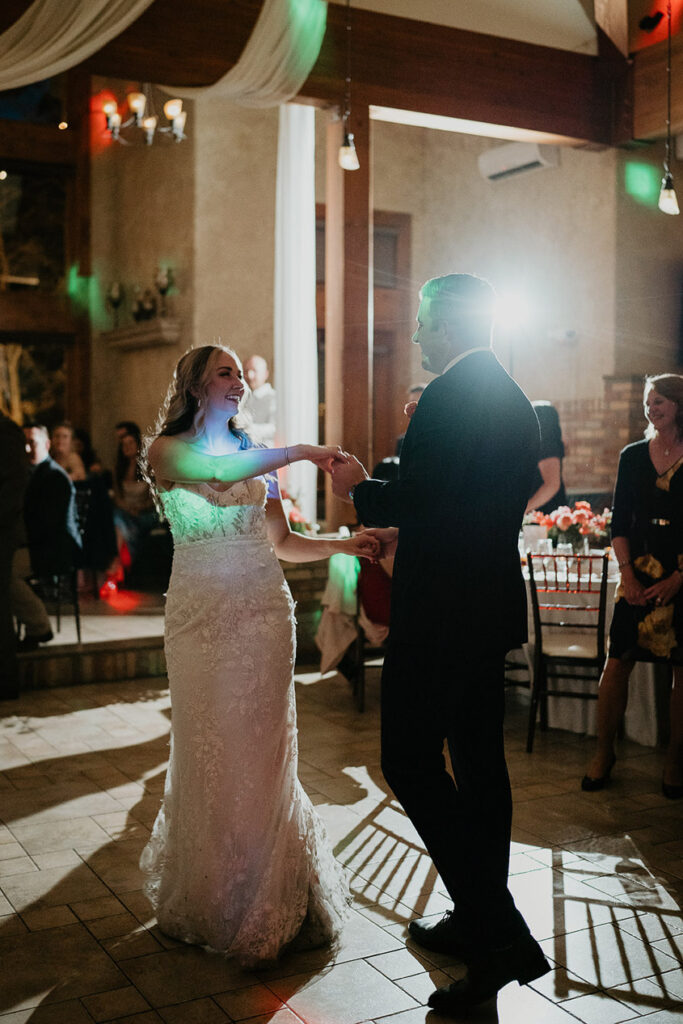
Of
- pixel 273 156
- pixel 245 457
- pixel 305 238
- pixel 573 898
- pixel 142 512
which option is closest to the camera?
pixel 245 457

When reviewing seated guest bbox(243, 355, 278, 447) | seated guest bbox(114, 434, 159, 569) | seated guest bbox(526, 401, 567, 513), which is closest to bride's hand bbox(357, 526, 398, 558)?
seated guest bbox(526, 401, 567, 513)

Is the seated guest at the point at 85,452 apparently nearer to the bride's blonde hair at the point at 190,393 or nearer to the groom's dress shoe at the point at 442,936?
the bride's blonde hair at the point at 190,393

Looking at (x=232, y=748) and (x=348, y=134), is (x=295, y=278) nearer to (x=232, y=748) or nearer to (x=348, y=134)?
(x=348, y=134)

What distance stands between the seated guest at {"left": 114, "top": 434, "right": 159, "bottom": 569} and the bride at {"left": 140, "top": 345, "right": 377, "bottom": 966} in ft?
20.4

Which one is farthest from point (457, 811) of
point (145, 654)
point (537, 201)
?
point (537, 201)

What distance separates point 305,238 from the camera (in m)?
7.07

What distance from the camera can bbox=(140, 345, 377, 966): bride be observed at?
280cm

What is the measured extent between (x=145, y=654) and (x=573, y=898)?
3.86 metres

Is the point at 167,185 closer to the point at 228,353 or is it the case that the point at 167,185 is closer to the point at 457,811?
the point at 228,353

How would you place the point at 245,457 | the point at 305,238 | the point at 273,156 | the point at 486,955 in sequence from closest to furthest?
the point at 486,955 < the point at 245,457 < the point at 305,238 < the point at 273,156

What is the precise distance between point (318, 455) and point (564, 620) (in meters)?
2.72

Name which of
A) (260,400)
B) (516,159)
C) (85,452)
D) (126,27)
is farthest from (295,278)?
(85,452)

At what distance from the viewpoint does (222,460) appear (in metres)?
2.83

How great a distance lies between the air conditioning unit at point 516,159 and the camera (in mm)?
8815
